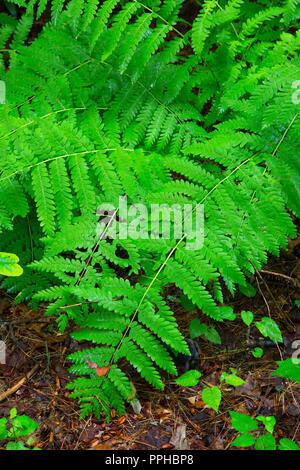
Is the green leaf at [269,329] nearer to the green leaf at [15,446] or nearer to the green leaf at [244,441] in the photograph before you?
the green leaf at [244,441]

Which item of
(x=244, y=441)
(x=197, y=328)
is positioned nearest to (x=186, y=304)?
(x=197, y=328)

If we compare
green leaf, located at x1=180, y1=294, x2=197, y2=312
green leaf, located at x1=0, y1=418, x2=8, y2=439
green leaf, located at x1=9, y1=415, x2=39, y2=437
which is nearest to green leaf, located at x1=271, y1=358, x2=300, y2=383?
green leaf, located at x1=180, y1=294, x2=197, y2=312

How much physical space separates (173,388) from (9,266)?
1088mm

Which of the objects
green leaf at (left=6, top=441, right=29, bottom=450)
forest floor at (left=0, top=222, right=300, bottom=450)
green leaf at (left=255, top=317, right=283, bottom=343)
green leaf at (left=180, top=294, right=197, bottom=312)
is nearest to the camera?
green leaf at (left=6, top=441, right=29, bottom=450)

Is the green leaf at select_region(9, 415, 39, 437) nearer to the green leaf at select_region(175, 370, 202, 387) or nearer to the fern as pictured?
the fern

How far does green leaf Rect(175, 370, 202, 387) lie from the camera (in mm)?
2039

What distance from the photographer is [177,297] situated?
8.50 ft

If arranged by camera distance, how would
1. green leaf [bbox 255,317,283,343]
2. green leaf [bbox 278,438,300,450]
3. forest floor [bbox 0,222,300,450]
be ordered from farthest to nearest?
green leaf [bbox 255,317,283,343] < forest floor [bbox 0,222,300,450] < green leaf [bbox 278,438,300,450]

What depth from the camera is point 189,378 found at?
81.3 inches

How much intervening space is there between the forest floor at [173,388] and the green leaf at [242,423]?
197mm

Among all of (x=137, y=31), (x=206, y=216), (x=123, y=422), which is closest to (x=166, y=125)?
(x=137, y=31)

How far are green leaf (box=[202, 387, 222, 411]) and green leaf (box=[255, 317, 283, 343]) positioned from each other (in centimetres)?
46

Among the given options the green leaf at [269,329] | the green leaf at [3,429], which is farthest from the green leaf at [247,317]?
the green leaf at [3,429]

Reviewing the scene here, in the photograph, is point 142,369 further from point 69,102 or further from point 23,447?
point 69,102
